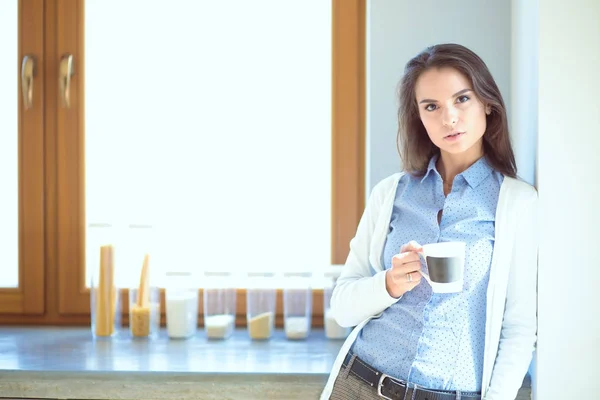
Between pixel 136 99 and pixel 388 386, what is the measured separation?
4.47 feet

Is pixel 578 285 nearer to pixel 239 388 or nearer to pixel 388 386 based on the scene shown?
pixel 388 386

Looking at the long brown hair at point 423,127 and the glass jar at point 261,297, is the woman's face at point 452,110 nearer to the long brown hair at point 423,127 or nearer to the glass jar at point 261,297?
the long brown hair at point 423,127

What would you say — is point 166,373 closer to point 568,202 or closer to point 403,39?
point 568,202

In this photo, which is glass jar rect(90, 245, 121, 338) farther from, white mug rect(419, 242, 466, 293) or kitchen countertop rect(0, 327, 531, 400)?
white mug rect(419, 242, 466, 293)

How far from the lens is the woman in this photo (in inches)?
62.0

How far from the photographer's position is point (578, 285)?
167cm

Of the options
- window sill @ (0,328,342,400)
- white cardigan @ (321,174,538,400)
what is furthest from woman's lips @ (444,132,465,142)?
window sill @ (0,328,342,400)

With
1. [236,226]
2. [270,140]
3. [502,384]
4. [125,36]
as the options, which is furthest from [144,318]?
[502,384]

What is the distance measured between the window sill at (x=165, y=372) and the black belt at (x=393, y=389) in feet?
0.64

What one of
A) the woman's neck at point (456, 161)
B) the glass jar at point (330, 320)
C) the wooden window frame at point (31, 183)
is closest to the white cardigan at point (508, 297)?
the woman's neck at point (456, 161)

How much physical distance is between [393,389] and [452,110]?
1.97 ft

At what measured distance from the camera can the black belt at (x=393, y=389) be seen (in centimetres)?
156

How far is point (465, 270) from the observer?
5.26 feet

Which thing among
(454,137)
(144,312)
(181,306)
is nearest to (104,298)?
(144,312)
